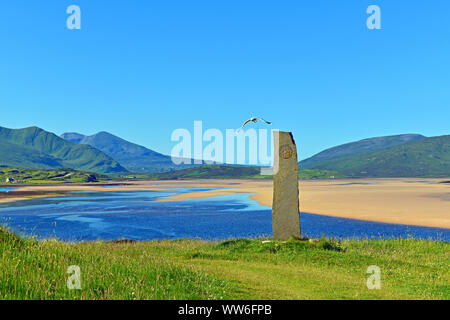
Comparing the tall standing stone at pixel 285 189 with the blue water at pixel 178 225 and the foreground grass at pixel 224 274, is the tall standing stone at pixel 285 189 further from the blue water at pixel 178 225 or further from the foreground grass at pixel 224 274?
the blue water at pixel 178 225

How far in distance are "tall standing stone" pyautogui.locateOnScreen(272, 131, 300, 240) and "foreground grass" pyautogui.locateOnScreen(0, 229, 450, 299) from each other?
2003 millimetres

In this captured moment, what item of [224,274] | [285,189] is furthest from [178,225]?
[224,274]

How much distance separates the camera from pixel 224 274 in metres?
13.6

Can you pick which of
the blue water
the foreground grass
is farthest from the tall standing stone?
the blue water

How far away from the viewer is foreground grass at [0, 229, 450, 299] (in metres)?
9.19

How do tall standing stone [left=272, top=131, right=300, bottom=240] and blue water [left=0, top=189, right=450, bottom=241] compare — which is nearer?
tall standing stone [left=272, top=131, right=300, bottom=240]

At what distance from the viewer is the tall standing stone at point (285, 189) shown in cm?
2266

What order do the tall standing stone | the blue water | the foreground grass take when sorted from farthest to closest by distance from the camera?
the blue water → the tall standing stone → the foreground grass

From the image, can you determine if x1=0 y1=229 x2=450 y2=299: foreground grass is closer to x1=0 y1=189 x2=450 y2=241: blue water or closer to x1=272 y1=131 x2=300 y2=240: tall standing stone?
x1=272 y1=131 x2=300 y2=240: tall standing stone

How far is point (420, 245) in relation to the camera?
2442cm

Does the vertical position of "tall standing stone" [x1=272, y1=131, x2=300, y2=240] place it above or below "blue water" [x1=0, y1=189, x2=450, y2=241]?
above

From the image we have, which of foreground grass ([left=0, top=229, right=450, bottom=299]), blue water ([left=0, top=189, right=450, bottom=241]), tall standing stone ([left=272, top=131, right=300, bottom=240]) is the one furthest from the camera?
blue water ([left=0, top=189, right=450, bottom=241])
